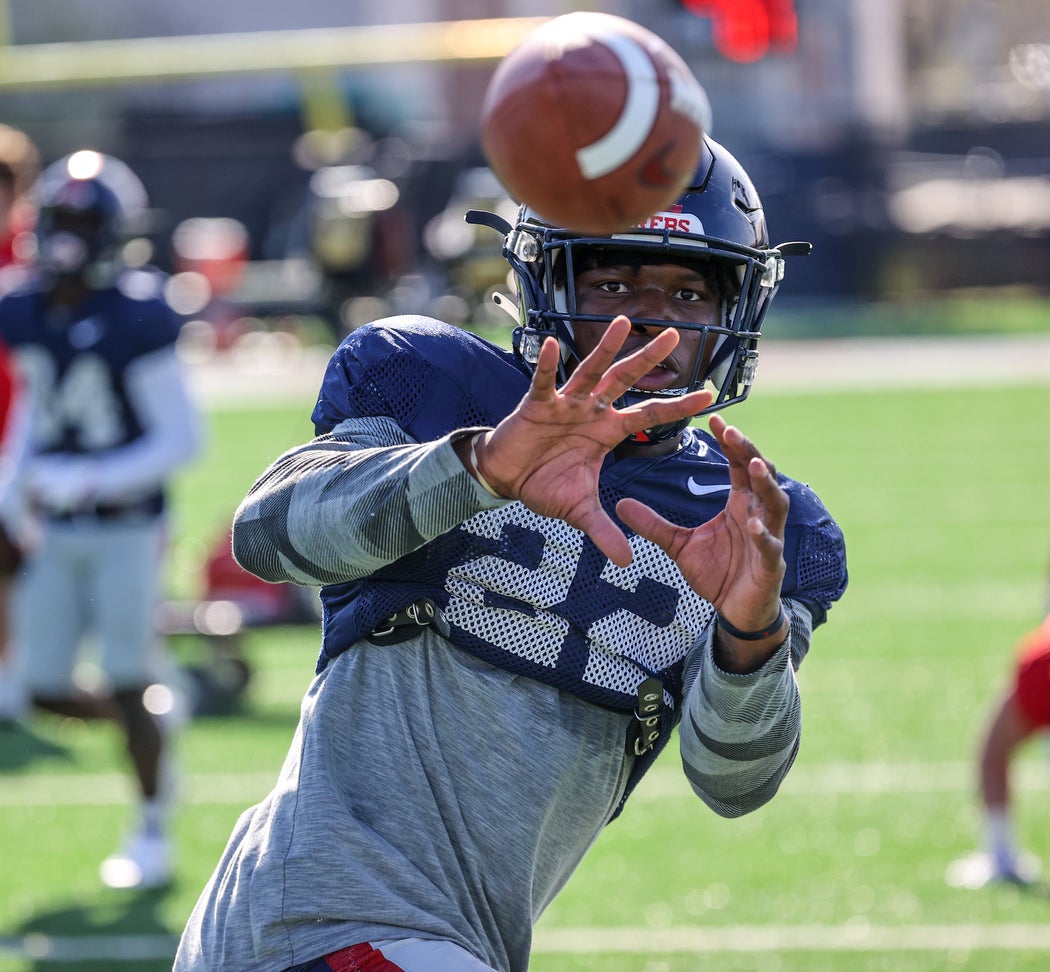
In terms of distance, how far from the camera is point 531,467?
2.13 m

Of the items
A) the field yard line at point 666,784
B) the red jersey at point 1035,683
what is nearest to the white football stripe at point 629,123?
the red jersey at point 1035,683

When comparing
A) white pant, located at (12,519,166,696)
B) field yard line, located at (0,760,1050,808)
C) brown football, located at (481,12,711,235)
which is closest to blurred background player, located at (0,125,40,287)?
white pant, located at (12,519,166,696)

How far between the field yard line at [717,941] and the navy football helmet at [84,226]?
6.73 feet

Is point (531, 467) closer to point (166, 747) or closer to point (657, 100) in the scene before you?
point (657, 100)

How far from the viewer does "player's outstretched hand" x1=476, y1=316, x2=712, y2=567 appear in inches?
83.0

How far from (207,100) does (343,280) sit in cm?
2690

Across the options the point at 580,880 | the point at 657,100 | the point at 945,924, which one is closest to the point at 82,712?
the point at 580,880

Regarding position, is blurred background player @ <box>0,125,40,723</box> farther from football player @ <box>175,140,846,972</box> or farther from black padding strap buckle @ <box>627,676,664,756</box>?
black padding strap buckle @ <box>627,676,664,756</box>

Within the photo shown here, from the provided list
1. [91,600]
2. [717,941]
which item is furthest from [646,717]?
[91,600]

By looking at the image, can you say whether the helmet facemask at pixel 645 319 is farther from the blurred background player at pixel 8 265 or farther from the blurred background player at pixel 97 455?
the blurred background player at pixel 8 265

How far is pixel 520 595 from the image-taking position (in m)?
2.42

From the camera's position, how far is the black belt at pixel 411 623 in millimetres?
2361

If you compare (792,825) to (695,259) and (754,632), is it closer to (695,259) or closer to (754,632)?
(695,259)

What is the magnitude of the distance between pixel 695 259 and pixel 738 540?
0.49 m
